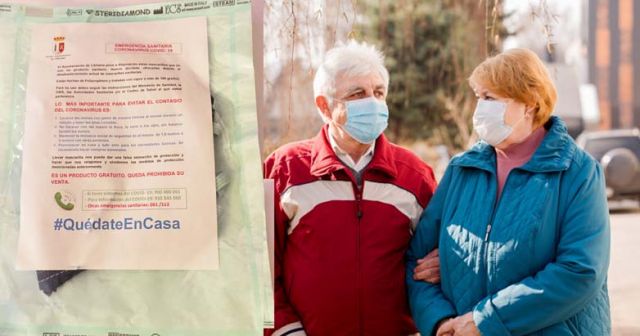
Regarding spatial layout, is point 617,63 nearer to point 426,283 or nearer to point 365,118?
point 365,118

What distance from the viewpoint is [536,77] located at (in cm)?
266

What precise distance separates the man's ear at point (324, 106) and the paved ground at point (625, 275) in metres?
4.79

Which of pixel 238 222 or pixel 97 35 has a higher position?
pixel 97 35

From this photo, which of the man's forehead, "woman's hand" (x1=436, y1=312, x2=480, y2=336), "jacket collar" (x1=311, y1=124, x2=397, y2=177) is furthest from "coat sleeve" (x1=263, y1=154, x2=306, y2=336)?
"woman's hand" (x1=436, y1=312, x2=480, y2=336)

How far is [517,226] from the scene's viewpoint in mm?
2535

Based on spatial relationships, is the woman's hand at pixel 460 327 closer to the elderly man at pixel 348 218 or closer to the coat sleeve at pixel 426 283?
the coat sleeve at pixel 426 283

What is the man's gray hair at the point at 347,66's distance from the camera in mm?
2936

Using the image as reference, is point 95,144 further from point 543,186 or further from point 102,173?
point 543,186

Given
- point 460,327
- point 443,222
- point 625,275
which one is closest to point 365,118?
point 443,222

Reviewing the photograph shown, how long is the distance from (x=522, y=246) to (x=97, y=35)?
1.35 metres

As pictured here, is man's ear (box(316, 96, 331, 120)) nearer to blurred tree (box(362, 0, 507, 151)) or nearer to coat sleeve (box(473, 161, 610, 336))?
Answer: coat sleeve (box(473, 161, 610, 336))

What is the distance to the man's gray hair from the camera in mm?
2936

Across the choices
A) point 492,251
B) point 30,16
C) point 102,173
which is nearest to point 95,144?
point 102,173

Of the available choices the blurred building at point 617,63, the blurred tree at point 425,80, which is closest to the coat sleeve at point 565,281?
the blurred tree at point 425,80
